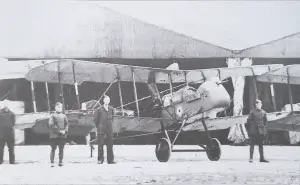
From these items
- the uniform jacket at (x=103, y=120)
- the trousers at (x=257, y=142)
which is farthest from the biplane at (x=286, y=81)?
the uniform jacket at (x=103, y=120)

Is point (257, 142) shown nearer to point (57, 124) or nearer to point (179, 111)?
point (179, 111)

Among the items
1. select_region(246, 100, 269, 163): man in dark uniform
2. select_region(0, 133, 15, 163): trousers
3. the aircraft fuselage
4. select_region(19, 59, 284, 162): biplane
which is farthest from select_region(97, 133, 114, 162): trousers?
select_region(246, 100, 269, 163): man in dark uniform

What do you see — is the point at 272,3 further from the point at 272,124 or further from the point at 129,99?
the point at 129,99

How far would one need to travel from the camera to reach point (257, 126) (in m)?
3.61

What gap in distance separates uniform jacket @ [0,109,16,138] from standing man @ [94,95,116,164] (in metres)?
0.74

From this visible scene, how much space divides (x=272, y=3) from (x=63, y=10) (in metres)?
1.85

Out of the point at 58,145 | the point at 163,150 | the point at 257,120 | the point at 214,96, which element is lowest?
the point at 163,150

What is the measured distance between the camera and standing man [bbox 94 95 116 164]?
11.6ft

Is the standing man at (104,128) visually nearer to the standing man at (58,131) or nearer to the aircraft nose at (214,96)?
the standing man at (58,131)

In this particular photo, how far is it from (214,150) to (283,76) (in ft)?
3.03

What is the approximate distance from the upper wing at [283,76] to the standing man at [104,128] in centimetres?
Answer: 140

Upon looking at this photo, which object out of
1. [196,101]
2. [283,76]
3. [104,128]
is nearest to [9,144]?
[104,128]

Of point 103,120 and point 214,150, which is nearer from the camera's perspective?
point 103,120

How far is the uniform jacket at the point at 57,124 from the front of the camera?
3443 millimetres
